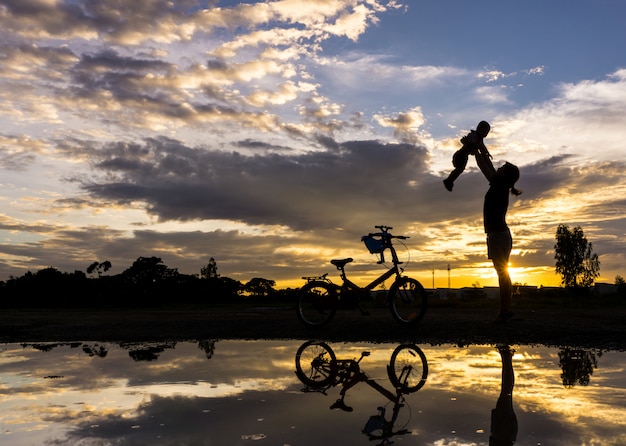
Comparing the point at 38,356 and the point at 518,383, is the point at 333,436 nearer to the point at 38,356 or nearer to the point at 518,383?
the point at 518,383

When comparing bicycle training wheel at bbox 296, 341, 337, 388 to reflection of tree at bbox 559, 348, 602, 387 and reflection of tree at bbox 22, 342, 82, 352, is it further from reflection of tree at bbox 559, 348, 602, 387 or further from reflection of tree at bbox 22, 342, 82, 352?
reflection of tree at bbox 22, 342, 82, 352

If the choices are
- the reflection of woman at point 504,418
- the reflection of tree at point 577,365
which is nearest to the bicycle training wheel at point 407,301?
the reflection of tree at point 577,365

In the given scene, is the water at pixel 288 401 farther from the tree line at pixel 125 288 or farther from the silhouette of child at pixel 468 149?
the tree line at pixel 125 288

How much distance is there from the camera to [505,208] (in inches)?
401

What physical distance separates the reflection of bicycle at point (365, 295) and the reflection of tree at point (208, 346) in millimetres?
2432

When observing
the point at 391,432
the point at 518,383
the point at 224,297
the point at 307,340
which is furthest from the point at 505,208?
the point at 224,297

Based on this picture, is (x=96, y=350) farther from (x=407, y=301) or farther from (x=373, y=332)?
(x=407, y=301)

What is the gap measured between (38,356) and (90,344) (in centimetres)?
145

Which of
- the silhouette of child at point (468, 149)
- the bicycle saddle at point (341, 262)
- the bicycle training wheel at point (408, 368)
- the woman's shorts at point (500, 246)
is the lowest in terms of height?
the bicycle training wheel at point (408, 368)

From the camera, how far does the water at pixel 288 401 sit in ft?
12.7

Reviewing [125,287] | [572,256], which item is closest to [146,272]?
[125,287]

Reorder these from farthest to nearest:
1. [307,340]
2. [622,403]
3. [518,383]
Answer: [307,340] → [518,383] → [622,403]

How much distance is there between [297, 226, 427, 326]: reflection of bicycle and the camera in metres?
10.9

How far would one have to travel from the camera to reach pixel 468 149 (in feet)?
33.8
